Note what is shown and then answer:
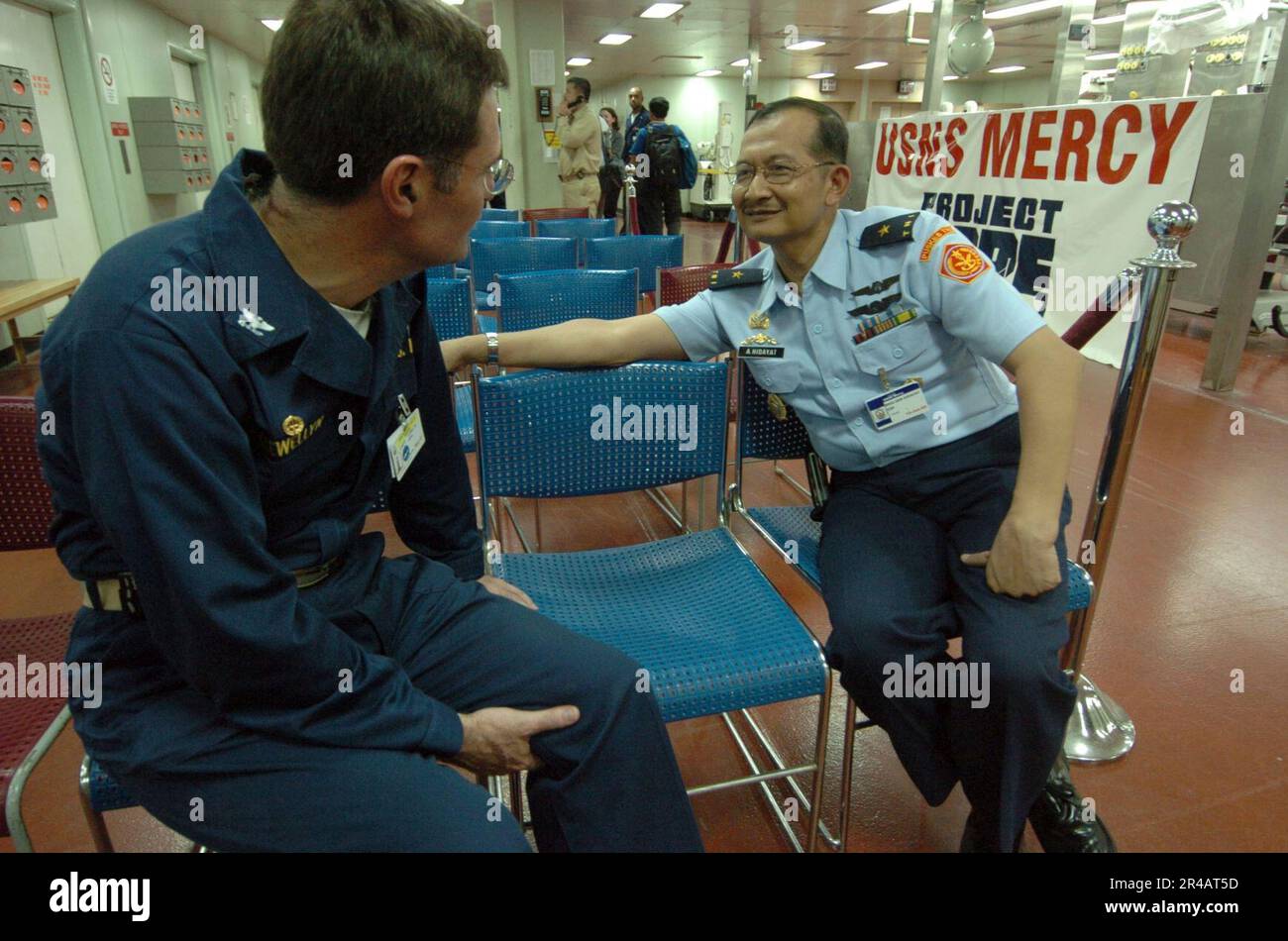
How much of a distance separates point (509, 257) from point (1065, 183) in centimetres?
251

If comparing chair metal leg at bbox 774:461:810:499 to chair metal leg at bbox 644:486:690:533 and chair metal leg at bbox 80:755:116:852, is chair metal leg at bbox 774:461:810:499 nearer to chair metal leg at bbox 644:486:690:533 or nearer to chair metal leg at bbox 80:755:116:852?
chair metal leg at bbox 644:486:690:533

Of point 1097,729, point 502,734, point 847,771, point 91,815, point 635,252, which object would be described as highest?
point 635,252

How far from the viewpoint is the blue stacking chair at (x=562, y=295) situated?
261 centimetres

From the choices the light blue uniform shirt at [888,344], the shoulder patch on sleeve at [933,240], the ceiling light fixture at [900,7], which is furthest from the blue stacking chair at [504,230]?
the ceiling light fixture at [900,7]

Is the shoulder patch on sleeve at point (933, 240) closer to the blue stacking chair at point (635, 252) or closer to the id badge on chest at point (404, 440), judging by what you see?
the id badge on chest at point (404, 440)

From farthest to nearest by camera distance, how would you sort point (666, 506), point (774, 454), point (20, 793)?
point (666, 506) < point (774, 454) < point (20, 793)

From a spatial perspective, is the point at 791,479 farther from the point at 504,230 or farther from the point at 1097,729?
the point at 504,230

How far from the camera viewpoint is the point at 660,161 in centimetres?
698

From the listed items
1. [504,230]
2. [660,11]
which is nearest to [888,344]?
[504,230]

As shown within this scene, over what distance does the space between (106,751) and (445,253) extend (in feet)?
2.30

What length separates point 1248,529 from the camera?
2.52 metres

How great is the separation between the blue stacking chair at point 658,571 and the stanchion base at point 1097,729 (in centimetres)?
61

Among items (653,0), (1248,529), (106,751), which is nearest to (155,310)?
(106,751)
